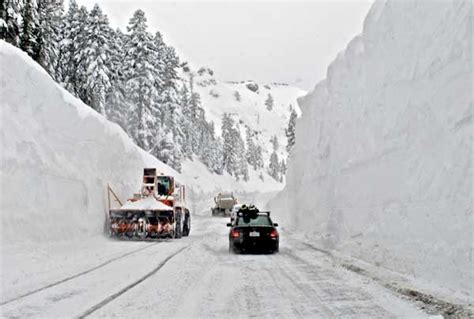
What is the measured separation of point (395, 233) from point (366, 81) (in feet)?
29.0

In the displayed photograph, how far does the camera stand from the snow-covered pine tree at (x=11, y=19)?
32.5 m

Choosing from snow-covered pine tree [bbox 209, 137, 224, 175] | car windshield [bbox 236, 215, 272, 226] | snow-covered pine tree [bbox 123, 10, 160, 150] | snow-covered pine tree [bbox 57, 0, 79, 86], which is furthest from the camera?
snow-covered pine tree [bbox 209, 137, 224, 175]

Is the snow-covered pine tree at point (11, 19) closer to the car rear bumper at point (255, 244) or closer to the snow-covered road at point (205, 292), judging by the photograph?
the car rear bumper at point (255, 244)

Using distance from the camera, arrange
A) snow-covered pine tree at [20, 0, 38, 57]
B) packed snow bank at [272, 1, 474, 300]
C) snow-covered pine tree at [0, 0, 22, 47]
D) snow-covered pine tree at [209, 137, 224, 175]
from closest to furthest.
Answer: packed snow bank at [272, 1, 474, 300], snow-covered pine tree at [0, 0, 22, 47], snow-covered pine tree at [20, 0, 38, 57], snow-covered pine tree at [209, 137, 224, 175]

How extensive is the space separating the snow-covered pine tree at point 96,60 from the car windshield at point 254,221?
33436mm

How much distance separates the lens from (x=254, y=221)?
1770cm

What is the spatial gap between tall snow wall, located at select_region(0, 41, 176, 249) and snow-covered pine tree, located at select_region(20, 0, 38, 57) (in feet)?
47.8

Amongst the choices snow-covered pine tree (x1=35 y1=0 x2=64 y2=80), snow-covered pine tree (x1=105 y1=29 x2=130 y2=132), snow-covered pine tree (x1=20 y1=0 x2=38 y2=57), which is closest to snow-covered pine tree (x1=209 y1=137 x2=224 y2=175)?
snow-covered pine tree (x1=105 y1=29 x2=130 y2=132)

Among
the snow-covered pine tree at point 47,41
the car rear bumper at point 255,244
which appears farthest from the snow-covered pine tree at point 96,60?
the car rear bumper at point 255,244

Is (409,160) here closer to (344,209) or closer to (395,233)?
(395,233)

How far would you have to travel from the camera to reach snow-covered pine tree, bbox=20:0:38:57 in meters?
36.8

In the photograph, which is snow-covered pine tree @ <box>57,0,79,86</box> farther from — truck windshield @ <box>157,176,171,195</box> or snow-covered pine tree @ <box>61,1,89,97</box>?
truck windshield @ <box>157,176,171,195</box>

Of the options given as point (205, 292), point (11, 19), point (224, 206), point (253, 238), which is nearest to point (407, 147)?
point (253, 238)

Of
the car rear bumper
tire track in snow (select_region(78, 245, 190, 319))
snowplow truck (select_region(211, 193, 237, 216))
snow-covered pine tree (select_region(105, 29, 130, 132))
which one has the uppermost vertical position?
snow-covered pine tree (select_region(105, 29, 130, 132))
